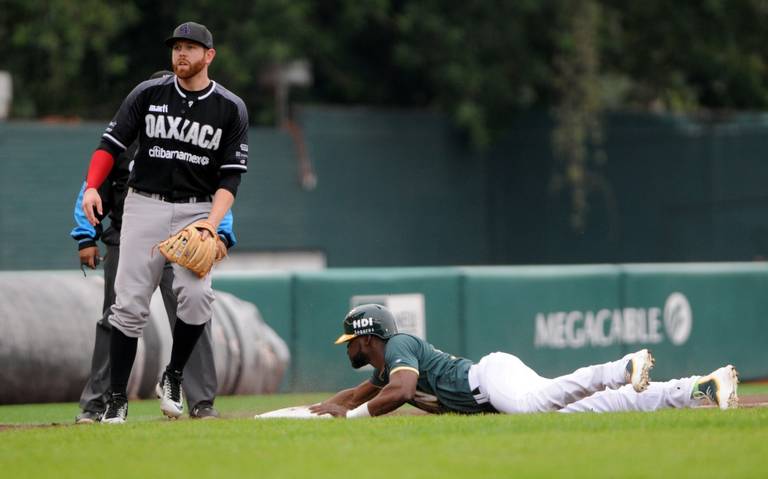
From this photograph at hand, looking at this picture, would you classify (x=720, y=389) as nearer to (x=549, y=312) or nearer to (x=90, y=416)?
(x=90, y=416)

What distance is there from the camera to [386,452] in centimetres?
599

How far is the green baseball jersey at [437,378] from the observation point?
7641mm

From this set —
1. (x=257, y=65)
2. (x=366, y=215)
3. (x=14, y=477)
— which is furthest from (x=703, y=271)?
(x=14, y=477)

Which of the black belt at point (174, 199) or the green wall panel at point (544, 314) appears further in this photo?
the green wall panel at point (544, 314)

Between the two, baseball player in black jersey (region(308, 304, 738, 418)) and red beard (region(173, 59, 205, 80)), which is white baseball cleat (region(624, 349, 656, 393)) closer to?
baseball player in black jersey (region(308, 304, 738, 418))

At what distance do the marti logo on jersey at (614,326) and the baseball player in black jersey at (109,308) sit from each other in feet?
23.8

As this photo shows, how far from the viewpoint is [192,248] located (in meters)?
6.93

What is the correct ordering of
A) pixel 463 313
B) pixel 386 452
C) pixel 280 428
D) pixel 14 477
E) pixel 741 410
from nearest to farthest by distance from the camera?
1. pixel 14 477
2. pixel 386 452
3. pixel 280 428
4. pixel 741 410
5. pixel 463 313

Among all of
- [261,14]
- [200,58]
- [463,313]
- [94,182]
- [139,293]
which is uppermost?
[261,14]

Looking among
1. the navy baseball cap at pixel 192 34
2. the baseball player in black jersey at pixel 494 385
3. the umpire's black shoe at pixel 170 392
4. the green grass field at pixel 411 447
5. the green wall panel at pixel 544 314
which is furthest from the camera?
the green wall panel at pixel 544 314

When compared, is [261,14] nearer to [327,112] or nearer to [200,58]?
[327,112]

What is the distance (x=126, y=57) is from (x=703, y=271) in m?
11.5

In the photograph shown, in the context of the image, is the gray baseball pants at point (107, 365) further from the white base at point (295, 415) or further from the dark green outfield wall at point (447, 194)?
the dark green outfield wall at point (447, 194)

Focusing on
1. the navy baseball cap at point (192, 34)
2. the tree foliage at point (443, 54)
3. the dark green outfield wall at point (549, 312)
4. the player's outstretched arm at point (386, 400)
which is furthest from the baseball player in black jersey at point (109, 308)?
the tree foliage at point (443, 54)
